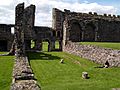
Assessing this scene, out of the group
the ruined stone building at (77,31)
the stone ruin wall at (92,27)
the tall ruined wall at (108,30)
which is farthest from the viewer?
the tall ruined wall at (108,30)

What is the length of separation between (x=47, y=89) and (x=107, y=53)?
12913mm

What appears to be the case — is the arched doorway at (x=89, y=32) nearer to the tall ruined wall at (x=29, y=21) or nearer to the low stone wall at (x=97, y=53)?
the low stone wall at (x=97, y=53)

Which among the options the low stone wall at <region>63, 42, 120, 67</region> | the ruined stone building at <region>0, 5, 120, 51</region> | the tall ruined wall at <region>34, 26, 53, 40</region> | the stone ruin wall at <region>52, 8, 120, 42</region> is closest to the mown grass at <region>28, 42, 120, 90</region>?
the low stone wall at <region>63, 42, 120, 67</region>

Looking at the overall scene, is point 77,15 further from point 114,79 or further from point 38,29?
point 114,79

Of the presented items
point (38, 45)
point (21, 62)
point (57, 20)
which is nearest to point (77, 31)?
point (57, 20)

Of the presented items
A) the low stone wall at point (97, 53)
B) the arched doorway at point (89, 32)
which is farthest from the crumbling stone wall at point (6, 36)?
the low stone wall at point (97, 53)

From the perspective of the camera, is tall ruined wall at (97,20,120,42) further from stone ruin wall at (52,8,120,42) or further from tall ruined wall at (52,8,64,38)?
tall ruined wall at (52,8,64,38)

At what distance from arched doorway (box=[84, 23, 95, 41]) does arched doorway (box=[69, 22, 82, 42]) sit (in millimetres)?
1330

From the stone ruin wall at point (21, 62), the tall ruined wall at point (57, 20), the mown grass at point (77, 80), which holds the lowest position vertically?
the mown grass at point (77, 80)

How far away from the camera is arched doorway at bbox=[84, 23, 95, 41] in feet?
165

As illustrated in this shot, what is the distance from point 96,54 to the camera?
Answer: 30750mm

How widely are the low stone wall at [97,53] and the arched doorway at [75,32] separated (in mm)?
6857

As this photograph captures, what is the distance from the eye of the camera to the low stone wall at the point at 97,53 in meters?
25.7

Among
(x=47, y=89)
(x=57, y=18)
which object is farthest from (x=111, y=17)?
(x=47, y=89)
